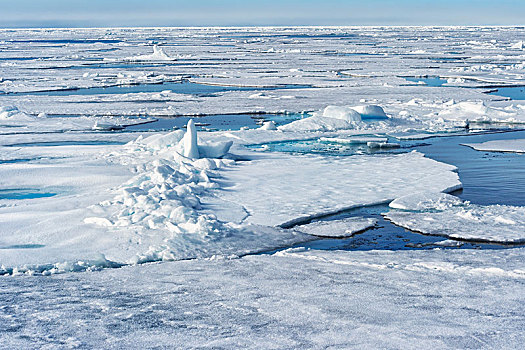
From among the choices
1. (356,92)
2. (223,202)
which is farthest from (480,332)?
(356,92)

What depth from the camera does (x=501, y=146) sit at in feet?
35.0

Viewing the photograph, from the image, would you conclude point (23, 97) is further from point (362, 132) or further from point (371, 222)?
point (371, 222)

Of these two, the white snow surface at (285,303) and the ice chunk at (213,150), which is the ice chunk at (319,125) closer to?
the ice chunk at (213,150)

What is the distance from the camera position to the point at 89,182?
311 inches

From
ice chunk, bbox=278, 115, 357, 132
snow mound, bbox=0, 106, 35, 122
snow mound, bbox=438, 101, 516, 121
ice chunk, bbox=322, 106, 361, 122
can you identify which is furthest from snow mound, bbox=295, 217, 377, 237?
snow mound, bbox=0, 106, 35, 122

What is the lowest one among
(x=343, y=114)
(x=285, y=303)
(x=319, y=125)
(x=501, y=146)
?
(x=501, y=146)

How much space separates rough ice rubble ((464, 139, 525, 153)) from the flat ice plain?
6cm

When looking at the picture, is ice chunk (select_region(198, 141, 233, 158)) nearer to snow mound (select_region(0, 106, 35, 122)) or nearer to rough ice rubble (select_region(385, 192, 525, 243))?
rough ice rubble (select_region(385, 192, 525, 243))

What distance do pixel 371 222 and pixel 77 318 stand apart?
11.1 feet

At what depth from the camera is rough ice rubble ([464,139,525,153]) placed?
10.4 meters

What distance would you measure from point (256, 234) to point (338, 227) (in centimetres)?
82

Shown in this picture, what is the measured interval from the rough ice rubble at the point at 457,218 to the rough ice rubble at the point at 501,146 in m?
3.57

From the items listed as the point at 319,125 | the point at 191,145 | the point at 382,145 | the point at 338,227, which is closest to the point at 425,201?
the point at 338,227

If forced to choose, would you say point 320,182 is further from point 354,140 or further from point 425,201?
point 354,140
